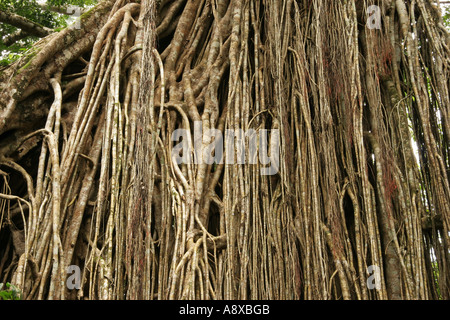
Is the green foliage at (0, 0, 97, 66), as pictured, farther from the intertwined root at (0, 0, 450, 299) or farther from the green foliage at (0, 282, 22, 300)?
the green foliage at (0, 282, 22, 300)

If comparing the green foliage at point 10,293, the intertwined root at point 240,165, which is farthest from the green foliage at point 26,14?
the green foliage at point 10,293

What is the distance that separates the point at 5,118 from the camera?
3.07 meters

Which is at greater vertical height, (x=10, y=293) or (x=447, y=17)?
(x=447, y=17)

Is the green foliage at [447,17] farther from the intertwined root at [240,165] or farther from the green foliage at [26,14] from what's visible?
the green foliage at [26,14]

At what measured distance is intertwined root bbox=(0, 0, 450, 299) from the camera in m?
2.65

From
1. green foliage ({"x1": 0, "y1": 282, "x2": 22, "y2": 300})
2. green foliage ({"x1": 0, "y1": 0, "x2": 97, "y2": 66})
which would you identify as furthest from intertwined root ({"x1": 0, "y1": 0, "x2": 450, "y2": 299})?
green foliage ({"x1": 0, "y1": 0, "x2": 97, "y2": 66})

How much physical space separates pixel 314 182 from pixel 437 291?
0.97 m

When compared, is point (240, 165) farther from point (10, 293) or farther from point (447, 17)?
point (447, 17)

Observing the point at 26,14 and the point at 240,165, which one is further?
the point at 26,14

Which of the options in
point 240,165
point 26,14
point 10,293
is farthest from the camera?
point 26,14

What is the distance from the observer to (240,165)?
290 centimetres

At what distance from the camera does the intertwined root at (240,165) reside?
8.68ft

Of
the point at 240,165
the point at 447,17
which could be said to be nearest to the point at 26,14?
the point at 240,165

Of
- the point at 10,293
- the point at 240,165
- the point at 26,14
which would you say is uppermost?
the point at 26,14
